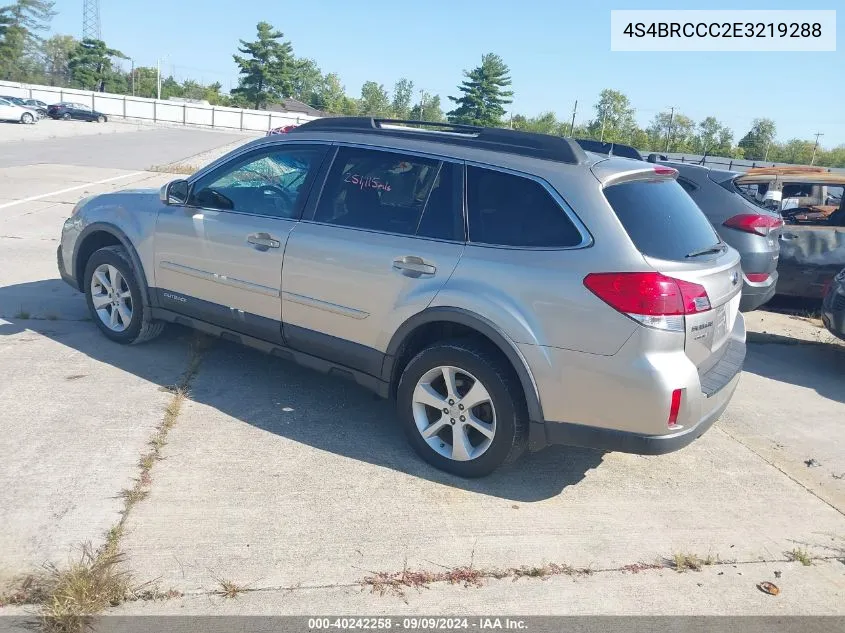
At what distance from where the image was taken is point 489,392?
12.8 ft

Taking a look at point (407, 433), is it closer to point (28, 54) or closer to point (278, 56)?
point (278, 56)

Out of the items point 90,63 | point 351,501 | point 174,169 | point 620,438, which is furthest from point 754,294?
point 90,63

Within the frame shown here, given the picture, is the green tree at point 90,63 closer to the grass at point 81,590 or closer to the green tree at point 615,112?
the green tree at point 615,112

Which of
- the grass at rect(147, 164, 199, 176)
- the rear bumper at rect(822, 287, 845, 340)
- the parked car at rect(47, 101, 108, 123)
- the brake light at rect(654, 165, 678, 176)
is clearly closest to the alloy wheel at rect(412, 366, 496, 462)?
the brake light at rect(654, 165, 678, 176)

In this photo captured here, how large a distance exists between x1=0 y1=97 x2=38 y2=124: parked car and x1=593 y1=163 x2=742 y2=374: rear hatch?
42135mm

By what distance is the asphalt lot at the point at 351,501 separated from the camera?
316cm

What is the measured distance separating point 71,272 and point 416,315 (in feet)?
11.2

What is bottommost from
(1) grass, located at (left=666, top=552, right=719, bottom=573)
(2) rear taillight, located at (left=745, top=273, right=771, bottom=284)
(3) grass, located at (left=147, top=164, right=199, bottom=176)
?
(1) grass, located at (left=666, top=552, right=719, bottom=573)

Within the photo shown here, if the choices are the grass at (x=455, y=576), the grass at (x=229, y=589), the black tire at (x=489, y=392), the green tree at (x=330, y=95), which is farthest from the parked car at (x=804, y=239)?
the green tree at (x=330, y=95)

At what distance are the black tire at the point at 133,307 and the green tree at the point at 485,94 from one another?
51.7 m

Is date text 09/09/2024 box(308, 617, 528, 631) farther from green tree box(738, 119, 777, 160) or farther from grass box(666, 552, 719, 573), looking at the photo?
green tree box(738, 119, 777, 160)

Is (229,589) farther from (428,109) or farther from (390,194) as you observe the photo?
(428,109)

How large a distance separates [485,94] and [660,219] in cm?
5686

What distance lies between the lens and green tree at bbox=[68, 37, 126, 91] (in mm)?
82250
